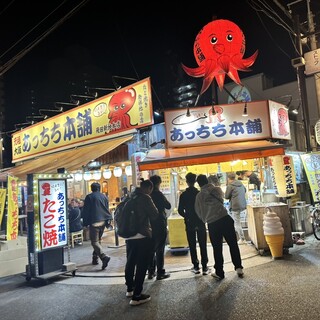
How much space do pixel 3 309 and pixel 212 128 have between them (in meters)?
7.62

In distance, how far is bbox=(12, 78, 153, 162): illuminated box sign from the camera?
10.2 m

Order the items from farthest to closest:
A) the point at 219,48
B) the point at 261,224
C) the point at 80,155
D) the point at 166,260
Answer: the point at 80,155 → the point at 219,48 → the point at 166,260 → the point at 261,224

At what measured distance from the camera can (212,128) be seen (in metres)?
10.4

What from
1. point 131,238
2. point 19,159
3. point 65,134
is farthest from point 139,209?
point 19,159

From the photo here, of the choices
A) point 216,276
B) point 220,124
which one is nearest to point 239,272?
point 216,276

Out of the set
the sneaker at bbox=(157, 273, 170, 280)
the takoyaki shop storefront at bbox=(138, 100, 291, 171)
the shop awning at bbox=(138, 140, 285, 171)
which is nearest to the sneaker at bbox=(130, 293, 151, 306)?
the sneaker at bbox=(157, 273, 170, 280)

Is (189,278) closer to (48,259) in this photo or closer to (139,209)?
(139,209)

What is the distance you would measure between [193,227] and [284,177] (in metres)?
4.26

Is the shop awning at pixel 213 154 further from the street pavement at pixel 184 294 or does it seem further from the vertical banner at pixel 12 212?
the vertical banner at pixel 12 212

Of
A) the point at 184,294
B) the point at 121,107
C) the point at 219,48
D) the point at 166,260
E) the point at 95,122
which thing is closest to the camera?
the point at 184,294

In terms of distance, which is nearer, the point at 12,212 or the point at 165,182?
the point at 12,212

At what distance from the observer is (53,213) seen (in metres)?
7.98

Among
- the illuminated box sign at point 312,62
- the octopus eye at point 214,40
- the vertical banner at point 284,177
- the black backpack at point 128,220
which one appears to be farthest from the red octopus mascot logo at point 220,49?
the black backpack at point 128,220

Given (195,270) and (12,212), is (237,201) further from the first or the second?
(12,212)
